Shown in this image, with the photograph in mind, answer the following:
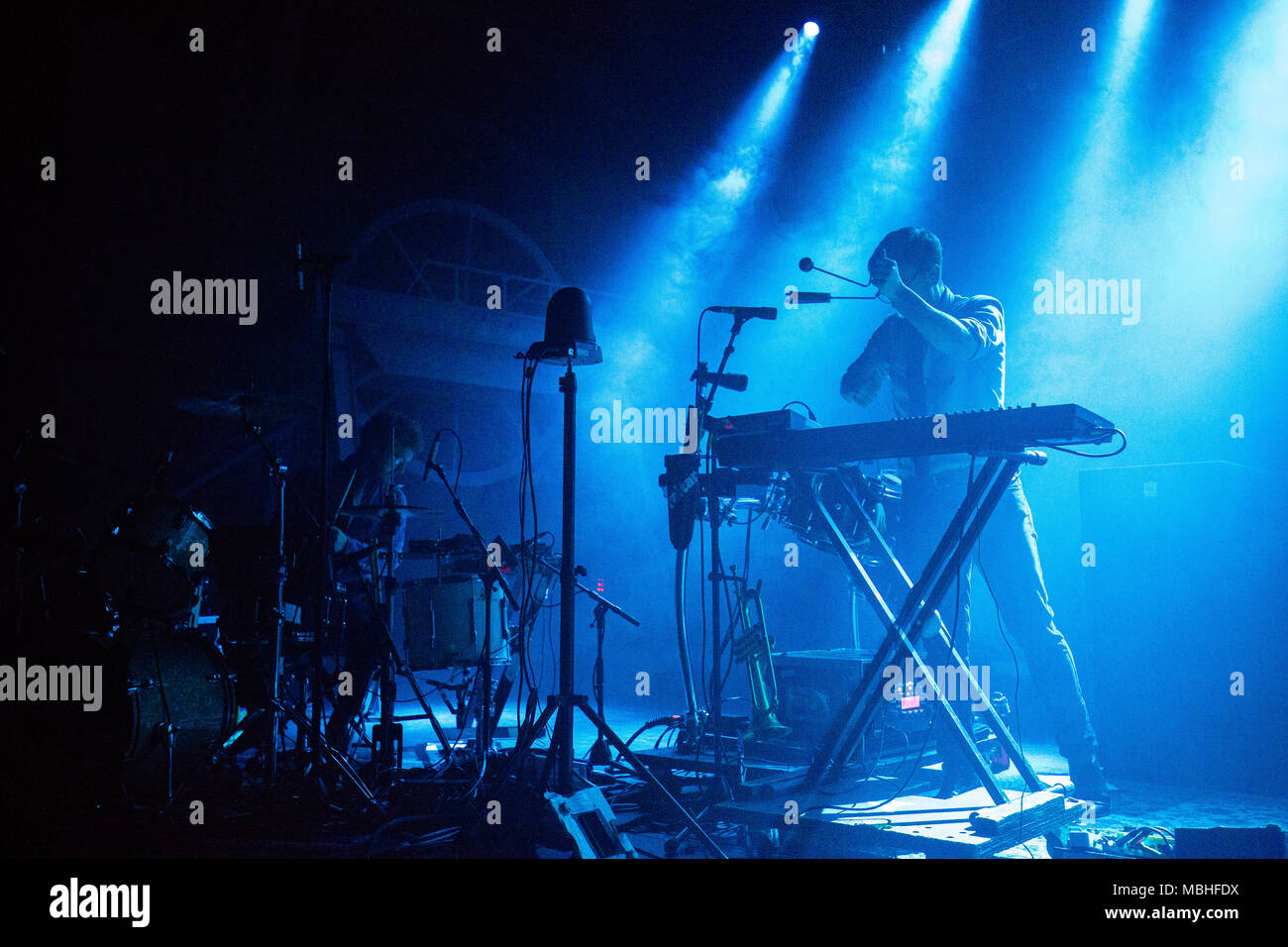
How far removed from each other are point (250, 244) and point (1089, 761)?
718cm

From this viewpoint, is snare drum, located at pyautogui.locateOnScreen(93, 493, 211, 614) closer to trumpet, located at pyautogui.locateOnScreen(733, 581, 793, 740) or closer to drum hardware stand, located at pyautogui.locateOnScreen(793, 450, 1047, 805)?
trumpet, located at pyautogui.locateOnScreen(733, 581, 793, 740)

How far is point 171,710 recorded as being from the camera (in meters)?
3.62

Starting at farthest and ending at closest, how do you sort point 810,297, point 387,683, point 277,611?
point 387,683 → point 277,611 → point 810,297

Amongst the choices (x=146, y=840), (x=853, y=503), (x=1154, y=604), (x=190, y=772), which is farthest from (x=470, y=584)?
(x=1154, y=604)

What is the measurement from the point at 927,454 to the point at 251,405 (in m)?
3.48

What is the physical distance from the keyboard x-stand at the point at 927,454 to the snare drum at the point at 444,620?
2059 millimetres

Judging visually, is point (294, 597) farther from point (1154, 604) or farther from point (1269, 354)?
point (1269, 354)

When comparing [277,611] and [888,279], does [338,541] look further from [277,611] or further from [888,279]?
[888,279]

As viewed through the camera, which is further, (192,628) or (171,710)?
(192,628)

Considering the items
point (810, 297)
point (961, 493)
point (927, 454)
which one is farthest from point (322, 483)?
point (961, 493)

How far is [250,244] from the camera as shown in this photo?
24.7 ft

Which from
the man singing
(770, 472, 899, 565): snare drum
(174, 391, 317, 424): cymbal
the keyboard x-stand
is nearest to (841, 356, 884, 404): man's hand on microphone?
the man singing

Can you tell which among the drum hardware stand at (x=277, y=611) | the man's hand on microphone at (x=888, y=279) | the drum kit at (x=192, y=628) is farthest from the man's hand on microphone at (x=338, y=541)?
the man's hand on microphone at (x=888, y=279)

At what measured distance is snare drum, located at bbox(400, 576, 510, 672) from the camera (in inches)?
183
